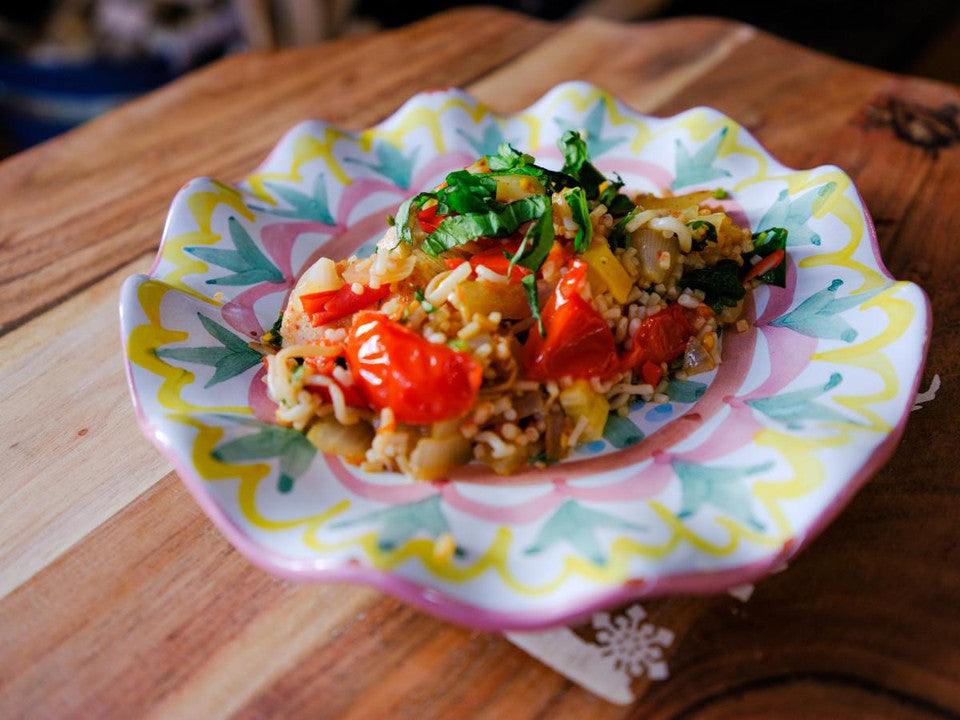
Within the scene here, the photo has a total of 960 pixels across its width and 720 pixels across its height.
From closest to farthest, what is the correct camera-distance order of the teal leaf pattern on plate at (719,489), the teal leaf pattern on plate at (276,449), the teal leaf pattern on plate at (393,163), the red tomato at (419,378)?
1. the teal leaf pattern on plate at (719,489)
2. the teal leaf pattern on plate at (276,449)
3. the red tomato at (419,378)
4. the teal leaf pattern on plate at (393,163)

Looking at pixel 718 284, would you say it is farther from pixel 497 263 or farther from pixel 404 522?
pixel 404 522

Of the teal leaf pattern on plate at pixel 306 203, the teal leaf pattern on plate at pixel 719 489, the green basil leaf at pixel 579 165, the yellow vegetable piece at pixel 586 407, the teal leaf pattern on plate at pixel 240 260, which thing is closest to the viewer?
the teal leaf pattern on plate at pixel 719 489

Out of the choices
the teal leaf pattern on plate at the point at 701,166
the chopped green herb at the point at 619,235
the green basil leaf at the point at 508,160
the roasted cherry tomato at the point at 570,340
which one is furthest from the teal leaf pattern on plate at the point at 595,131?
the roasted cherry tomato at the point at 570,340

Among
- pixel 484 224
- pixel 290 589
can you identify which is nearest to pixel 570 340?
pixel 484 224

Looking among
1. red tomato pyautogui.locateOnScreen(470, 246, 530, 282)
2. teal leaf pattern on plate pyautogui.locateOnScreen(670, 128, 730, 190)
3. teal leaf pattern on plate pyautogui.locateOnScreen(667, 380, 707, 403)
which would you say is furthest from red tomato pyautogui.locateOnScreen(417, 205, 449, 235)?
teal leaf pattern on plate pyautogui.locateOnScreen(670, 128, 730, 190)

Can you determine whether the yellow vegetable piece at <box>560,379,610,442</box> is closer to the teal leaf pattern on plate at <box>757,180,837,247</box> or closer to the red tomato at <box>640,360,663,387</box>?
the red tomato at <box>640,360,663,387</box>

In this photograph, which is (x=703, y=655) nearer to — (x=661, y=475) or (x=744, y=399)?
(x=661, y=475)

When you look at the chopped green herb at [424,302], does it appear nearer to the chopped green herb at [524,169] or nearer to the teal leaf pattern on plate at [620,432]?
the chopped green herb at [524,169]
